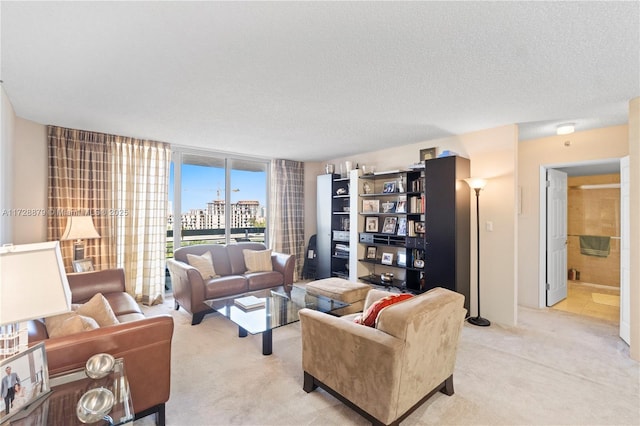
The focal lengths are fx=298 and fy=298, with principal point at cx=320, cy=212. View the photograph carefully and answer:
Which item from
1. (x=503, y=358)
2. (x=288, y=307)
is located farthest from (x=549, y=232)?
(x=288, y=307)

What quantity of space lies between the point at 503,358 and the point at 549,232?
7.73 feet

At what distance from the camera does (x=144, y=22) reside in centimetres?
163

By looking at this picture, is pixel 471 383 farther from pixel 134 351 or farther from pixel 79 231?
pixel 79 231

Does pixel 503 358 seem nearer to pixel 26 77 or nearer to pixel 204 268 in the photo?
pixel 204 268

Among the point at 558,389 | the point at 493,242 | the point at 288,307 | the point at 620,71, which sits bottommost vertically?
the point at 558,389

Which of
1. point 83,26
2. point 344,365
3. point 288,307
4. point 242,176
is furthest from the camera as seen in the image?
point 242,176

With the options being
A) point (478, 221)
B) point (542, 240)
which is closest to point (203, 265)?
point (478, 221)

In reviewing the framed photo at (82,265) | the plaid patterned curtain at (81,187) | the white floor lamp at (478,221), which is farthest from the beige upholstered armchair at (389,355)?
the plaid patterned curtain at (81,187)

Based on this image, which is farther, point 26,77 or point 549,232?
point 549,232

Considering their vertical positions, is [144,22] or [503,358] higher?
[144,22]

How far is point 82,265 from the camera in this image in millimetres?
3510

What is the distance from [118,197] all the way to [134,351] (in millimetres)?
3101

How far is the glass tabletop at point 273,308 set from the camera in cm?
278

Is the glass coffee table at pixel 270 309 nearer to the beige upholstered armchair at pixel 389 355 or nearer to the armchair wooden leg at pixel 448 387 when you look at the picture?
the beige upholstered armchair at pixel 389 355
